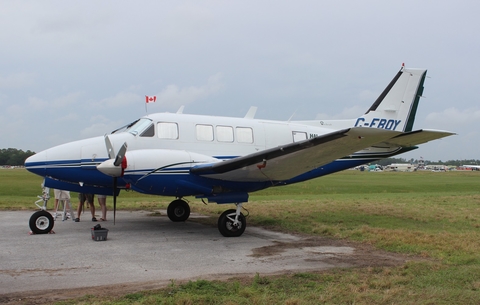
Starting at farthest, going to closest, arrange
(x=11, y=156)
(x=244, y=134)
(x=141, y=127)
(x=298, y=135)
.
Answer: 1. (x=11, y=156)
2. (x=298, y=135)
3. (x=244, y=134)
4. (x=141, y=127)

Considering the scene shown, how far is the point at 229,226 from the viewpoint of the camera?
35.4 feet

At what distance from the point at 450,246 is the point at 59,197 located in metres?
10.6

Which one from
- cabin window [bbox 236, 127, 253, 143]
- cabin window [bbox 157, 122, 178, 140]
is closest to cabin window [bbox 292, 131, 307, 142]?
cabin window [bbox 236, 127, 253, 143]

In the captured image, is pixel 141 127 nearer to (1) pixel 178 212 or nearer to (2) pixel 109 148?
(2) pixel 109 148

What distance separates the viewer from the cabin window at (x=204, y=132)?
1205 centimetres

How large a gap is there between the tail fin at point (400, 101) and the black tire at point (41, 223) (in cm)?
1020

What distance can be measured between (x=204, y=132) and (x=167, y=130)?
3.48 ft

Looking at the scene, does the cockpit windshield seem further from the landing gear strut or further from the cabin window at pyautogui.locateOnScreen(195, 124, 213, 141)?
the landing gear strut

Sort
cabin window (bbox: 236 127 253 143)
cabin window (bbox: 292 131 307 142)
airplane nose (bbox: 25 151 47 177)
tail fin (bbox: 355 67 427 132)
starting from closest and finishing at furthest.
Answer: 1. airplane nose (bbox: 25 151 47 177)
2. cabin window (bbox: 236 127 253 143)
3. cabin window (bbox: 292 131 307 142)
4. tail fin (bbox: 355 67 427 132)

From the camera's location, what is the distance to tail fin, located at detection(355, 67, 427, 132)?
14.3 m

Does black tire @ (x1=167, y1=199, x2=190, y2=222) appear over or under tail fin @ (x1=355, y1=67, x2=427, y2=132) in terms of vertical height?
under

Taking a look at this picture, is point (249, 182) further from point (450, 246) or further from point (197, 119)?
point (450, 246)

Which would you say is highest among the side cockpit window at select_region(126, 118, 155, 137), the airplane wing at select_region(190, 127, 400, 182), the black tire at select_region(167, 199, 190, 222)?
the side cockpit window at select_region(126, 118, 155, 137)

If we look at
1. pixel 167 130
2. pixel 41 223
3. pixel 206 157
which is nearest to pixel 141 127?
pixel 167 130
